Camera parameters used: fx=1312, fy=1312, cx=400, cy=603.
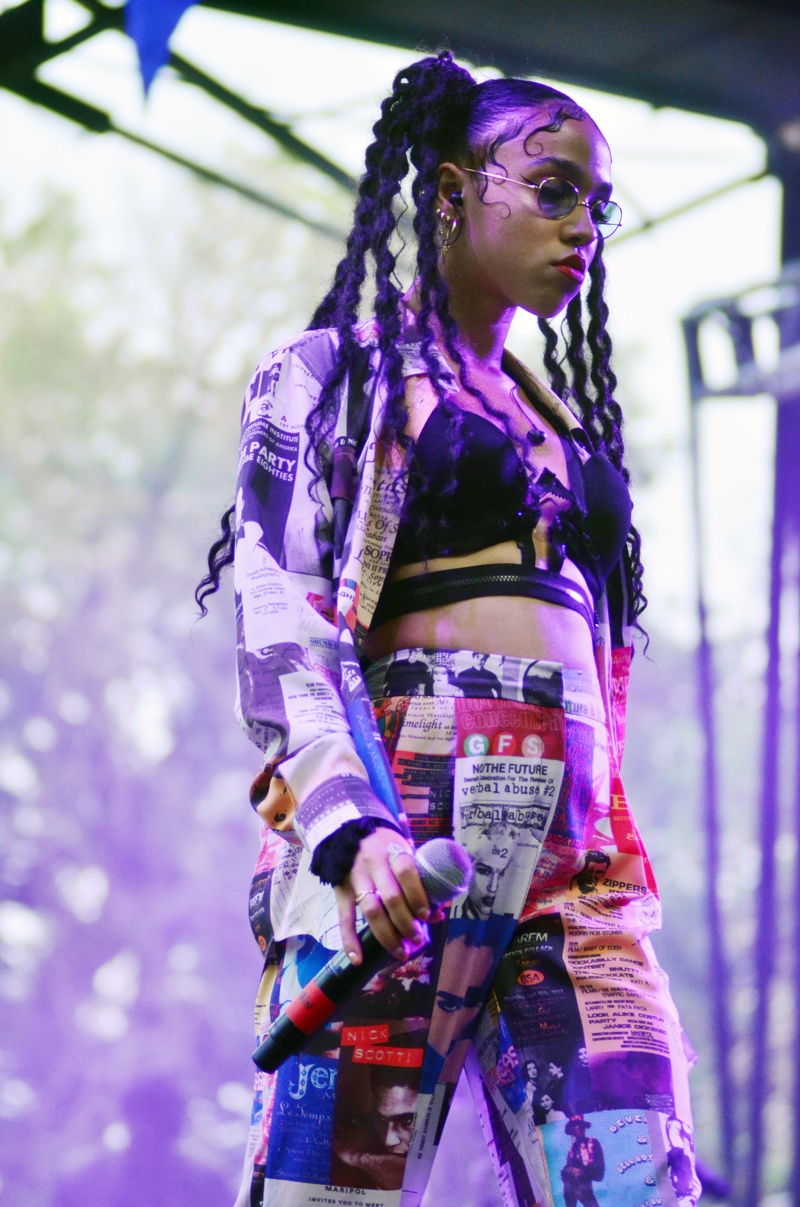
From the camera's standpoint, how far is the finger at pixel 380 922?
98cm

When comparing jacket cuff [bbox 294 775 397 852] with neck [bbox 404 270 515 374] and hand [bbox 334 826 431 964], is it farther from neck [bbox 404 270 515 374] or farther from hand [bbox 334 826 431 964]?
neck [bbox 404 270 515 374]

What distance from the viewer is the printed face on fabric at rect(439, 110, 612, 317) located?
4.58ft

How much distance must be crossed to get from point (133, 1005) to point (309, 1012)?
8359mm

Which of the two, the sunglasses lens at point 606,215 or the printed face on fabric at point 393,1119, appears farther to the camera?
the sunglasses lens at point 606,215

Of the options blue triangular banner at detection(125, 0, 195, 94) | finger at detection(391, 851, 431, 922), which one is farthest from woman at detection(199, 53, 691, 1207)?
blue triangular banner at detection(125, 0, 195, 94)

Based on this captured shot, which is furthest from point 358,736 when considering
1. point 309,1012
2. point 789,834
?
point 789,834

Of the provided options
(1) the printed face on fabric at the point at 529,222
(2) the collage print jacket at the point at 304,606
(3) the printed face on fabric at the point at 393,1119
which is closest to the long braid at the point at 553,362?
(1) the printed face on fabric at the point at 529,222

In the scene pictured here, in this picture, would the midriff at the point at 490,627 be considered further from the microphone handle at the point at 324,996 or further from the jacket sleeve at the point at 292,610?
the microphone handle at the point at 324,996

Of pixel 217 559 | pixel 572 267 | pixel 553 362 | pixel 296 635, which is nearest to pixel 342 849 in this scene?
pixel 296 635

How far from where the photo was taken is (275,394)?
1312 mm

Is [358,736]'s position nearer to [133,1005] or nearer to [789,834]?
[789,834]

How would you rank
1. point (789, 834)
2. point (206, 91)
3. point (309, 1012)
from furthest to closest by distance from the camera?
point (789, 834) → point (206, 91) → point (309, 1012)

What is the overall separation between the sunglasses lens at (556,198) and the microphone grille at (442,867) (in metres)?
0.74

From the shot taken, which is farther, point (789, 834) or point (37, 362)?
point (37, 362)
